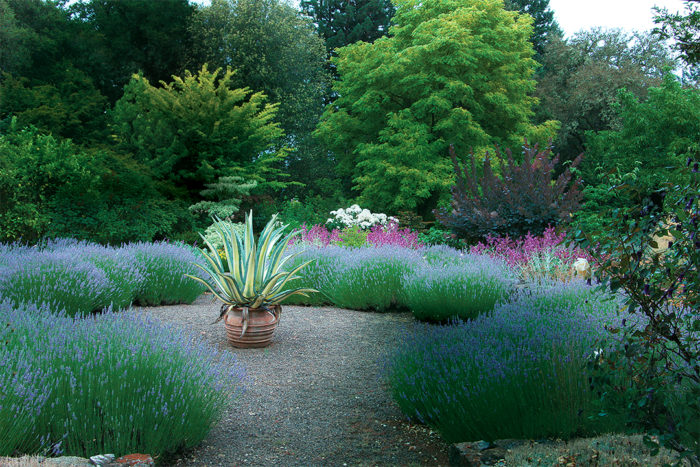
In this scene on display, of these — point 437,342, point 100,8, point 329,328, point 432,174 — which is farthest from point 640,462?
point 100,8

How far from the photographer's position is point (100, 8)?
2191 cm

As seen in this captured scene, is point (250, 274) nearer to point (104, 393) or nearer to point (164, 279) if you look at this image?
point (104, 393)

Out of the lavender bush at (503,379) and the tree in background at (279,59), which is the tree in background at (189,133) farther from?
the lavender bush at (503,379)

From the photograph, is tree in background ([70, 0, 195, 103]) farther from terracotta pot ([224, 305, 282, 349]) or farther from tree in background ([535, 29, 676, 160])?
terracotta pot ([224, 305, 282, 349])

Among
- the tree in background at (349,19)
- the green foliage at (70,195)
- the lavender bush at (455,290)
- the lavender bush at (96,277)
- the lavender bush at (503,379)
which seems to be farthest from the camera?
the tree in background at (349,19)

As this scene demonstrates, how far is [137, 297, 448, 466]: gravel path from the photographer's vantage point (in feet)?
9.55

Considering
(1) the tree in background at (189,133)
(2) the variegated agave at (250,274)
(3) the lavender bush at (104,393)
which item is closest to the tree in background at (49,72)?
(1) the tree in background at (189,133)

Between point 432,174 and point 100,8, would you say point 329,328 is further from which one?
point 100,8

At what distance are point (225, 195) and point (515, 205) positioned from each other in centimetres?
990

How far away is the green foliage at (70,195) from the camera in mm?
10891

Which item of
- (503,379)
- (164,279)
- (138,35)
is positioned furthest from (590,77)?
(503,379)

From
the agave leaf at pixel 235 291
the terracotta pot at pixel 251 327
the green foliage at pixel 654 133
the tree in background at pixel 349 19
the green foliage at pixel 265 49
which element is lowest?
the terracotta pot at pixel 251 327

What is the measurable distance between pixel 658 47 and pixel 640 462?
2743 centimetres

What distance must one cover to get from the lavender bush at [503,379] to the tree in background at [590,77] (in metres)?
20.3
